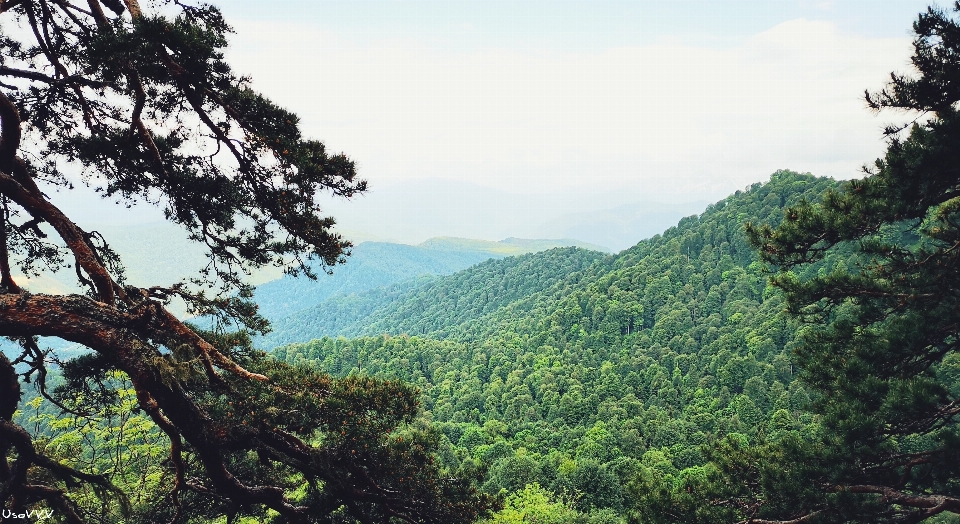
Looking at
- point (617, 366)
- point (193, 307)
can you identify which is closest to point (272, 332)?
point (193, 307)

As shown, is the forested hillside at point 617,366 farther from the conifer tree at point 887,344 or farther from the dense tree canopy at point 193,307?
the dense tree canopy at point 193,307

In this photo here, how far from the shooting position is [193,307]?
16.4 feet

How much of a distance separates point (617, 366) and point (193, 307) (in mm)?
54244

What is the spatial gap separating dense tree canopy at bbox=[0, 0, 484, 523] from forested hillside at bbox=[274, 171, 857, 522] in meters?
21.6

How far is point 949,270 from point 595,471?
2751 cm

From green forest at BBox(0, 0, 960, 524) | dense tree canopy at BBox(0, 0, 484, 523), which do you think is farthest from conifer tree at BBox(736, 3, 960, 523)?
dense tree canopy at BBox(0, 0, 484, 523)

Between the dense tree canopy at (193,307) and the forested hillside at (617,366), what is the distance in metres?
21.6

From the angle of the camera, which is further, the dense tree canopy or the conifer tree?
the conifer tree

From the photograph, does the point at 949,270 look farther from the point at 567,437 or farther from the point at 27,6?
the point at 567,437

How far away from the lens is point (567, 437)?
40906 millimetres

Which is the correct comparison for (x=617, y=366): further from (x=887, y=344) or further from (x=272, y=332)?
(x=272, y=332)

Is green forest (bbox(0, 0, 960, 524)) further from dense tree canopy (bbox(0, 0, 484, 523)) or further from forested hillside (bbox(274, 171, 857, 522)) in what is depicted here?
forested hillside (bbox(274, 171, 857, 522))

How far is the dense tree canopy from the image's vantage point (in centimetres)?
363

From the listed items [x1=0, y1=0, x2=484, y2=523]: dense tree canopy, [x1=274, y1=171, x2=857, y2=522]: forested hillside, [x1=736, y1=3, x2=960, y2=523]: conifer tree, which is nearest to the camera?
[x1=0, y1=0, x2=484, y2=523]: dense tree canopy
